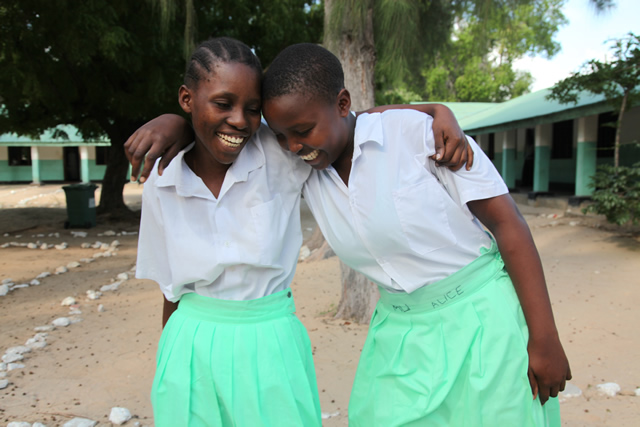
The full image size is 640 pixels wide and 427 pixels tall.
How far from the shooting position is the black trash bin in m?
10.6

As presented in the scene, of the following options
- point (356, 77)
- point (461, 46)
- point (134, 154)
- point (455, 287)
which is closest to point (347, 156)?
point (455, 287)

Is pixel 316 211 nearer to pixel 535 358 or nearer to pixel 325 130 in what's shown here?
pixel 325 130

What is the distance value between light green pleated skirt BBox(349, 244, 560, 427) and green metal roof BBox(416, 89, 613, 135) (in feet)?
31.8

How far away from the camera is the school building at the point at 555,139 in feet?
36.7

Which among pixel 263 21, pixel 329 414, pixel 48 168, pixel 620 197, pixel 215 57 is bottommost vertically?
pixel 329 414

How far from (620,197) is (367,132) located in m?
7.63

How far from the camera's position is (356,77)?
4801 millimetres

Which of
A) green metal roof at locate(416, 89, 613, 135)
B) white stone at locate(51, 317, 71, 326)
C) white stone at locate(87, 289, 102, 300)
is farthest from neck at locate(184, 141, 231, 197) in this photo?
green metal roof at locate(416, 89, 613, 135)

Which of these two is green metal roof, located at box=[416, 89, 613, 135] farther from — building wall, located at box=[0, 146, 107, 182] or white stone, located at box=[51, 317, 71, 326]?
building wall, located at box=[0, 146, 107, 182]

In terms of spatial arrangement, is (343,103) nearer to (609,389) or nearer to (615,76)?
(609,389)

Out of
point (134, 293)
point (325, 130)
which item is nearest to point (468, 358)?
point (325, 130)

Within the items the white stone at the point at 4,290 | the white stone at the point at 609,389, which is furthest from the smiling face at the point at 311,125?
the white stone at the point at 4,290

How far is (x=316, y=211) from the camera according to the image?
162 centimetres

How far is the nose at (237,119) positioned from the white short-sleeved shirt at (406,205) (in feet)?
1.04
